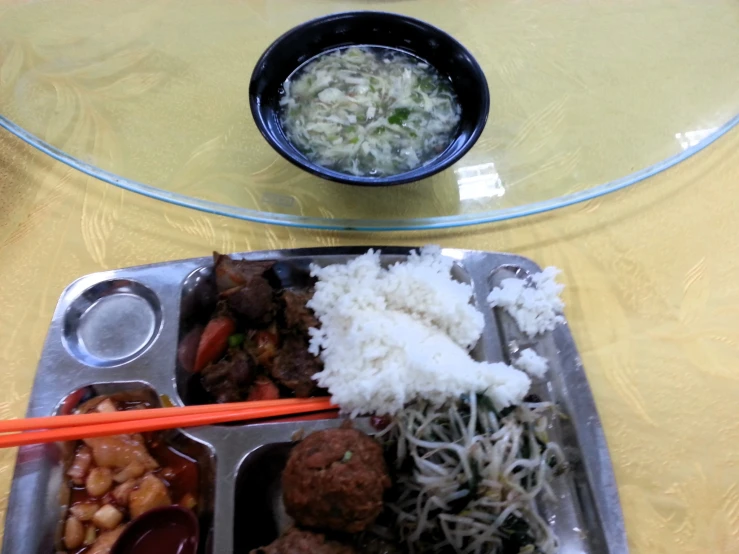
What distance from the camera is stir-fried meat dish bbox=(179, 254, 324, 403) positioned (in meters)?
1.72

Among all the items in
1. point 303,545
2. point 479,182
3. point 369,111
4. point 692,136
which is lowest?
point 303,545

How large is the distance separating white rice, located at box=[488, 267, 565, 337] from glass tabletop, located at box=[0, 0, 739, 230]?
13.5 inches

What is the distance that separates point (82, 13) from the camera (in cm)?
255

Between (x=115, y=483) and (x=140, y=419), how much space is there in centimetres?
25

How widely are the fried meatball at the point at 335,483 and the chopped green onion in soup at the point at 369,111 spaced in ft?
3.48

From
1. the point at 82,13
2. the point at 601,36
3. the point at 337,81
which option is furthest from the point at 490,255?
the point at 82,13

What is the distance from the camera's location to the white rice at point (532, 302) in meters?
1.80

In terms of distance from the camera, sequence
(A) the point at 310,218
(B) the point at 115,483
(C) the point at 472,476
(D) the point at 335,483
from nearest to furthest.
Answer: (D) the point at 335,483
(C) the point at 472,476
(B) the point at 115,483
(A) the point at 310,218

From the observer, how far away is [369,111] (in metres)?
2.18

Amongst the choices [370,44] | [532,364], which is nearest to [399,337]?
[532,364]

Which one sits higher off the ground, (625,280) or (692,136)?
(692,136)

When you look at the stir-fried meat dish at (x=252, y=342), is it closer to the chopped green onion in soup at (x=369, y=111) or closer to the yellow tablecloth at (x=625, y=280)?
the yellow tablecloth at (x=625, y=280)

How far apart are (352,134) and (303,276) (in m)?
0.63

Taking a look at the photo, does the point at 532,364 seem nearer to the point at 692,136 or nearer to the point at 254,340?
the point at 254,340
